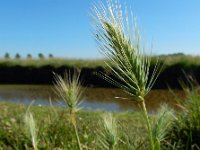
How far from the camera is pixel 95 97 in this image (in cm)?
1745

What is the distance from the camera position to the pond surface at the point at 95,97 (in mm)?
14742

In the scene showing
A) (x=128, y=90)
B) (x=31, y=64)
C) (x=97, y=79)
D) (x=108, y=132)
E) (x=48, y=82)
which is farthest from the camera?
(x=31, y=64)

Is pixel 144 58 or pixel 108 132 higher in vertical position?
pixel 144 58

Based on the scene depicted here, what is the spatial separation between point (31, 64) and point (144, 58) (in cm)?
2402

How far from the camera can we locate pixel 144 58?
135cm

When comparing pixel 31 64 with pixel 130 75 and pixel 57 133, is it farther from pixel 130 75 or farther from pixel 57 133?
pixel 130 75

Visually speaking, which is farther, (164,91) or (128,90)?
(164,91)

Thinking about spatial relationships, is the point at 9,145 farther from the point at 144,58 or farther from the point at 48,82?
the point at 48,82

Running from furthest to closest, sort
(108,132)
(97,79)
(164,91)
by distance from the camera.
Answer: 1. (97,79)
2. (164,91)
3. (108,132)

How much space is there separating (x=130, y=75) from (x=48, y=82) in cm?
2223

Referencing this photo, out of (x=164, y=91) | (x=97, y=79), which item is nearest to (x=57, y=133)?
(x=164, y=91)

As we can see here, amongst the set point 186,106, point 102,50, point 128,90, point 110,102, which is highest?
point 102,50

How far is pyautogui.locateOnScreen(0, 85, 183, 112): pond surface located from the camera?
14.7 metres

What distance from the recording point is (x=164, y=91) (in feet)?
61.1
